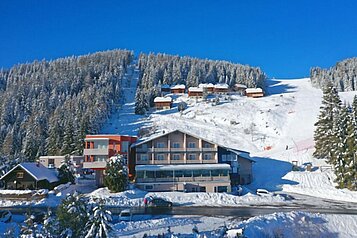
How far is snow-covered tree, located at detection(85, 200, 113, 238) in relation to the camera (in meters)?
14.8

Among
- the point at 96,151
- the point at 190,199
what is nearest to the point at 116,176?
the point at 96,151

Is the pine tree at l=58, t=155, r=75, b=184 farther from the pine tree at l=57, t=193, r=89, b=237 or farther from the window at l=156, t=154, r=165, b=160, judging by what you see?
the pine tree at l=57, t=193, r=89, b=237

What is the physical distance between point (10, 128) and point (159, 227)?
70343 mm

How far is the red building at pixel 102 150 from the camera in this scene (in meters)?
52.2

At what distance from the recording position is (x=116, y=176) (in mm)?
43906

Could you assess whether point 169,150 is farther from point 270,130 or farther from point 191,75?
point 191,75

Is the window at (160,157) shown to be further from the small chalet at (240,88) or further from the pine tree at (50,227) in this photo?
the small chalet at (240,88)

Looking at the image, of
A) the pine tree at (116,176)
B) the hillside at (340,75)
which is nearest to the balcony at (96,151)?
the pine tree at (116,176)

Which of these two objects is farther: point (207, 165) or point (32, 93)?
point (32, 93)

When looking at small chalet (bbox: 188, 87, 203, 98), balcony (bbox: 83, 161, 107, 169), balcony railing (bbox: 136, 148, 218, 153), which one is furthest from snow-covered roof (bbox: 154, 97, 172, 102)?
balcony (bbox: 83, 161, 107, 169)

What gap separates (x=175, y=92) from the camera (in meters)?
132

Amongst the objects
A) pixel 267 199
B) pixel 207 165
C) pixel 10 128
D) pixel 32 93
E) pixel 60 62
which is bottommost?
pixel 267 199

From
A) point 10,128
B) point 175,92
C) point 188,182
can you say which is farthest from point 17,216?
point 175,92

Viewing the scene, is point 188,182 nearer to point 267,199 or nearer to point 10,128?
point 267,199
